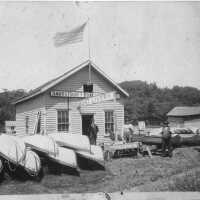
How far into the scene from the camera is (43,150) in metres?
10.6

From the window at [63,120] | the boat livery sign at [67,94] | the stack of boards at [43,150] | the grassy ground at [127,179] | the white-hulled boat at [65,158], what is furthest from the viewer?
the window at [63,120]

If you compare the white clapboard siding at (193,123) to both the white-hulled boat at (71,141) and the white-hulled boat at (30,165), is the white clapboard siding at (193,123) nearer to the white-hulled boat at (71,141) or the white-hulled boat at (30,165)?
the white-hulled boat at (71,141)

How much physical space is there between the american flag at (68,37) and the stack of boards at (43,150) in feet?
12.7

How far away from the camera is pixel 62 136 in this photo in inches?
474

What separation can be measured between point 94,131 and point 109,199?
433 inches

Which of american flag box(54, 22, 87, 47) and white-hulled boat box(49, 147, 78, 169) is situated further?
american flag box(54, 22, 87, 47)

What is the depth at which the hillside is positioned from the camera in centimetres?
6662

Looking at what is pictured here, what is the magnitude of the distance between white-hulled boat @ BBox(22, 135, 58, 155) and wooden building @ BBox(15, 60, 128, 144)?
505 cm

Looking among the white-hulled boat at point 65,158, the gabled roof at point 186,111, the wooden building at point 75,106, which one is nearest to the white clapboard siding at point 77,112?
the wooden building at point 75,106

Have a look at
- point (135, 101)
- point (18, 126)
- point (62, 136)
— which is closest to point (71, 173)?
point (62, 136)

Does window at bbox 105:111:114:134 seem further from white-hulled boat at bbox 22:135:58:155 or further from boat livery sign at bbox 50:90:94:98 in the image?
white-hulled boat at bbox 22:135:58:155

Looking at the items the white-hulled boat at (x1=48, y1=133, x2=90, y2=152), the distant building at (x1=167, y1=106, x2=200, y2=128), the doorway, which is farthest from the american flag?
the distant building at (x1=167, y1=106, x2=200, y2=128)

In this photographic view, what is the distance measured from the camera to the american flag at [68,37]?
13.5 metres

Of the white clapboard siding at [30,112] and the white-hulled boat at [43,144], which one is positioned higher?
the white clapboard siding at [30,112]
